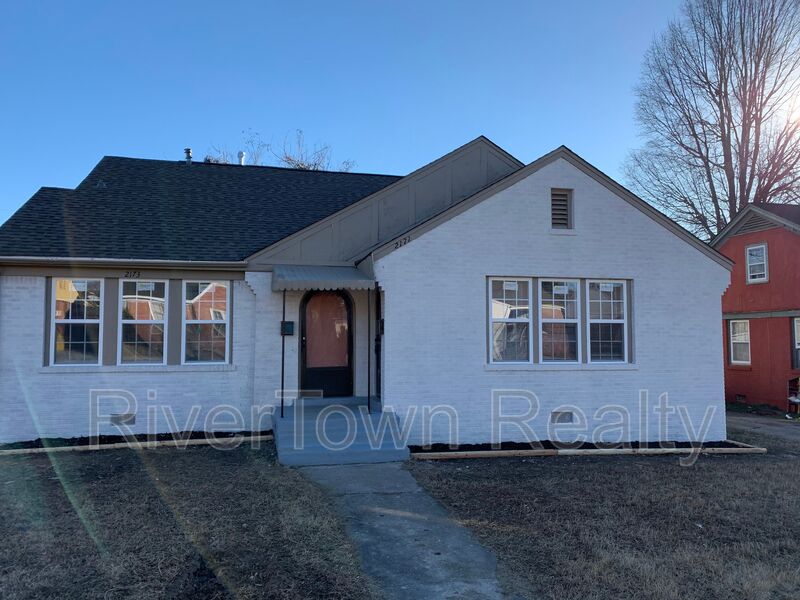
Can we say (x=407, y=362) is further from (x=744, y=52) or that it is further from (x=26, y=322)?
(x=744, y=52)

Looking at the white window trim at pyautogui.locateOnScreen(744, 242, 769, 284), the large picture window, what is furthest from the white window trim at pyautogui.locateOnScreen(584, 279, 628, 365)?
the white window trim at pyautogui.locateOnScreen(744, 242, 769, 284)

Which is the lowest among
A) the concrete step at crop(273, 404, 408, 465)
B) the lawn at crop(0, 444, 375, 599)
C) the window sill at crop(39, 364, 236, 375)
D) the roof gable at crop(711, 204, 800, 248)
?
the lawn at crop(0, 444, 375, 599)

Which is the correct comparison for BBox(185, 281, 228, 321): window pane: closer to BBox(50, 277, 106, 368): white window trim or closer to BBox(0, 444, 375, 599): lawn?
BBox(50, 277, 106, 368): white window trim

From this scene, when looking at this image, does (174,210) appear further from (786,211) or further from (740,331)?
(740,331)

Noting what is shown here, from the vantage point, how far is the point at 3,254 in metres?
Answer: 9.45

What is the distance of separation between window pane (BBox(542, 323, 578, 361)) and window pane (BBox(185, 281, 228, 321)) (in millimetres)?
5863

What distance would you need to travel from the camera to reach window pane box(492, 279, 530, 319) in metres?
10.0

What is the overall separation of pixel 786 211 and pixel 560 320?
12513 mm

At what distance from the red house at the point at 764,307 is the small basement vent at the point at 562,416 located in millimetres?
10902

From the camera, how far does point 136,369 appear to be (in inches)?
394

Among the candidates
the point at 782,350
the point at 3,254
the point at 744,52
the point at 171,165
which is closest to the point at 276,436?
the point at 3,254

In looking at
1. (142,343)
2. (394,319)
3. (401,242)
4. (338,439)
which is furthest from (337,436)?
(142,343)

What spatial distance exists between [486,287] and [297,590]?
6538 mm

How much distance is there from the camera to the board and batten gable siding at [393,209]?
10.8 meters
